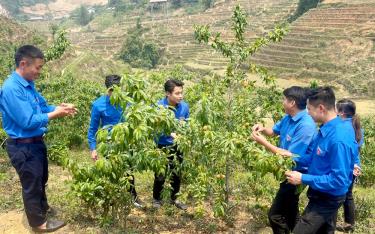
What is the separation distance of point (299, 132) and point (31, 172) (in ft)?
9.36

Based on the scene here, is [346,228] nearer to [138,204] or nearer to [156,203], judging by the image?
[156,203]

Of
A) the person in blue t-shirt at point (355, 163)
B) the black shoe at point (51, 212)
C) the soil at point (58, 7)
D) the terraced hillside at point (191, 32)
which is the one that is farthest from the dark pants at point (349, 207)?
the soil at point (58, 7)

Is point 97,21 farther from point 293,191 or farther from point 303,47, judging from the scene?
point 293,191

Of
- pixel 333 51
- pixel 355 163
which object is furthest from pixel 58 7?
pixel 355 163

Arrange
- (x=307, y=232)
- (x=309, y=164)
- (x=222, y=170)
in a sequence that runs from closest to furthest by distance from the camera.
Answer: (x=307, y=232)
(x=309, y=164)
(x=222, y=170)

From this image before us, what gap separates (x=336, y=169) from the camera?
10.8ft

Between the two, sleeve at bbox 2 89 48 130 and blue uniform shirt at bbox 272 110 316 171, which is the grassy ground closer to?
sleeve at bbox 2 89 48 130

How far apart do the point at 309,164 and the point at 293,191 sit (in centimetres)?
37

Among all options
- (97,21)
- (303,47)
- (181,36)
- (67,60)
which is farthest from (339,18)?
(97,21)

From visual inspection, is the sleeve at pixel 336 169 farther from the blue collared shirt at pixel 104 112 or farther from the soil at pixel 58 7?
the soil at pixel 58 7

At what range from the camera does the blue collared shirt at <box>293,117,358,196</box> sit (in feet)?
10.8

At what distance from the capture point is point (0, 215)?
4.96 metres

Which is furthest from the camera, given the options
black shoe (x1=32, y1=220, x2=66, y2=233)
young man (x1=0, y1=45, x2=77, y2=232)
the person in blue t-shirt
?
the person in blue t-shirt

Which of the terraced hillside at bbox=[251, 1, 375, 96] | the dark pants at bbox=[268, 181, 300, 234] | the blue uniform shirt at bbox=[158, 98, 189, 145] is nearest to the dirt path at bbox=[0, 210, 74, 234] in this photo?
the blue uniform shirt at bbox=[158, 98, 189, 145]
